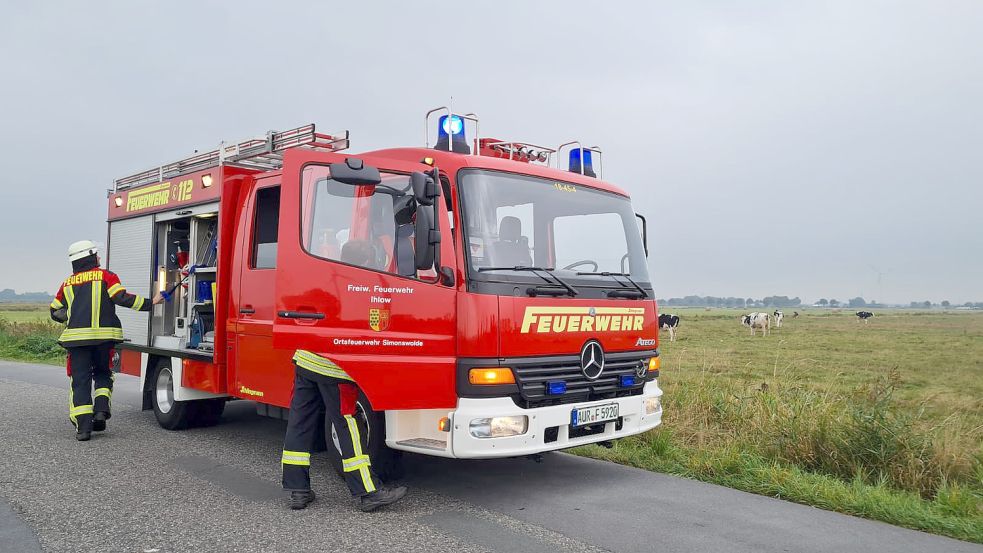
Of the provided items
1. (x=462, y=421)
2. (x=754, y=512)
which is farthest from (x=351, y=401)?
(x=754, y=512)

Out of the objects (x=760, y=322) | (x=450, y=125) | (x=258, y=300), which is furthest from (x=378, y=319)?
(x=760, y=322)

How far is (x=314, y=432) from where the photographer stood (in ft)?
16.9

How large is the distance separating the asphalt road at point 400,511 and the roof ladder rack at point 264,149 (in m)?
2.76

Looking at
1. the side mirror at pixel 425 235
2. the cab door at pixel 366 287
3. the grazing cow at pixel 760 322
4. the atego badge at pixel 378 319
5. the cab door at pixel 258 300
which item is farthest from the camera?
the grazing cow at pixel 760 322

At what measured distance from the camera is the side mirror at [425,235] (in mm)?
4719

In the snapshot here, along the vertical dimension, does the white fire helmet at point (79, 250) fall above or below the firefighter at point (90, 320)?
above

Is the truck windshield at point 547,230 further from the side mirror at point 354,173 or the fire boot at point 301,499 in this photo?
the fire boot at point 301,499

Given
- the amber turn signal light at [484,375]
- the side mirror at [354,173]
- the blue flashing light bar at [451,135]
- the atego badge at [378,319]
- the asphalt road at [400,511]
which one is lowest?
the asphalt road at [400,511]

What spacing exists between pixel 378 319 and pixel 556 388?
131 cm

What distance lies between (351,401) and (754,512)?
2847mm

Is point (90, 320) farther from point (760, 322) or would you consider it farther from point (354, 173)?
point (760, 322)

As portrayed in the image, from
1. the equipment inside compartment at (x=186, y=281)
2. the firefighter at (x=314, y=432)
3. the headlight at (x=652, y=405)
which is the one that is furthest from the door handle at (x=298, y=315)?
the headlight at (x=652, y=405)

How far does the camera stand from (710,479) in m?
5.92

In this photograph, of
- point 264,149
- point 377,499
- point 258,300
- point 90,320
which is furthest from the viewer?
point 90,320
